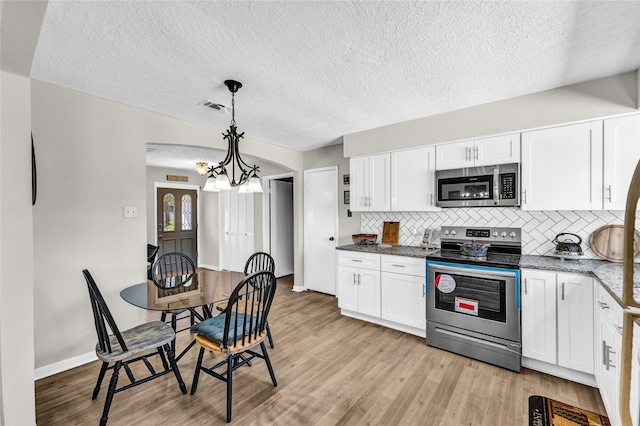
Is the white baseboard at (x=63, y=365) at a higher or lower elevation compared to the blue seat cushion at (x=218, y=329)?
lower

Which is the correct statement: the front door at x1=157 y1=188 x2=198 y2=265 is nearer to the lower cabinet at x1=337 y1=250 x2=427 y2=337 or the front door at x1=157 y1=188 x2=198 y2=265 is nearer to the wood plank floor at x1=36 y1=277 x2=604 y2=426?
the wood plank floor at x1=36 y1=277 x2=604 y2=426

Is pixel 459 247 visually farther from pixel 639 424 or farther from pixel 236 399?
pixel 236 399

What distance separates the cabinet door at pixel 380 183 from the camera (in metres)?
3.75

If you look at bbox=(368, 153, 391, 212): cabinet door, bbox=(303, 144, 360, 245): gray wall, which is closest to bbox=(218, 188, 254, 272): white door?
bbox=(303, 144, 360, 245): gray wall

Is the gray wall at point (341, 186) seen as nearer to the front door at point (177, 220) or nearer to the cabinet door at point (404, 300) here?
the cabinet door at point (404, 300)

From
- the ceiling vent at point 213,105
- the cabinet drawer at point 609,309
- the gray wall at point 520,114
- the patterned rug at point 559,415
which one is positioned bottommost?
the patterned rug at point 559,415

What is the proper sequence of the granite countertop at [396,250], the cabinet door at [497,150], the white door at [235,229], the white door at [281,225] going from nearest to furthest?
the cabinet door at [497,150]
the granite countertop at [396,250]
the white door at [281,225]
the white door at [235,229]

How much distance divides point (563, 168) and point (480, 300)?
1.41 m

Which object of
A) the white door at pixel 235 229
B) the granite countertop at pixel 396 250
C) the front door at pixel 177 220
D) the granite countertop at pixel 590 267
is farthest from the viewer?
the front door at pixel 177 220

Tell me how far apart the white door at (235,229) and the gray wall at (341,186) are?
1973 mm

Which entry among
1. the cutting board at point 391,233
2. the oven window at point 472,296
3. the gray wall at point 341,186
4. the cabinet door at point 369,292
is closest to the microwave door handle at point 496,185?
the oven window at point 472,296

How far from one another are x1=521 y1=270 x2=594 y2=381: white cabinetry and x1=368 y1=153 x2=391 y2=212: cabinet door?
170 centimetres

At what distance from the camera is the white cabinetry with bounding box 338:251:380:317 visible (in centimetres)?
352

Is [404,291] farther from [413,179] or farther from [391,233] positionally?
[413,179]
